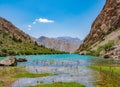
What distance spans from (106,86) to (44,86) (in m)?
9.97

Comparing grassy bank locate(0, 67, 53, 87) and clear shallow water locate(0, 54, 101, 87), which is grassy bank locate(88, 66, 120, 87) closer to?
clear shallow water locate(0, 54, 101, 87)

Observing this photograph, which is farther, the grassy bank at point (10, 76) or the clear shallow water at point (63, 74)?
the clear shallow water at point (63, 74)

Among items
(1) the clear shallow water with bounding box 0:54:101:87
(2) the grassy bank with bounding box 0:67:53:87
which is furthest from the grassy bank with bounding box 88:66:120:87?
(2) the grassy bank with bounding box 0:67:53:87

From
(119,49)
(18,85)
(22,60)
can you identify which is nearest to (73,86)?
(18,85)

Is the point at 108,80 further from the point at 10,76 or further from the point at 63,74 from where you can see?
the point at 10,76

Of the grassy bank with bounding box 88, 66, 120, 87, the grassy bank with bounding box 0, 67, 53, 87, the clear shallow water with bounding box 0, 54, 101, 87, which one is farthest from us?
the clear shallow water with bounding box 0, 54, 101, 87

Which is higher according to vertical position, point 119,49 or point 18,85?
point 119,49

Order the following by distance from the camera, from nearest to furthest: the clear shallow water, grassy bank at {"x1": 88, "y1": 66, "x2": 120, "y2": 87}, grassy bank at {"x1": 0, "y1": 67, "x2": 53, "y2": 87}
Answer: grassy bank at {"x1": 88, "y1": 66, "x2": 120, "y2": 87} → grassy bank at {"x1": 0, "y1": 67, "x2": 53, "y2": 87} → the clear shallow water

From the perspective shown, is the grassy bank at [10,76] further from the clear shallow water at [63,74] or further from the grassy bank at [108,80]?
the grassy bank at [108,80]

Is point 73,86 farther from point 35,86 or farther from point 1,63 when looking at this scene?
point 1,63

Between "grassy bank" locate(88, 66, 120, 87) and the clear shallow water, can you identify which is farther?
the clear shallow water

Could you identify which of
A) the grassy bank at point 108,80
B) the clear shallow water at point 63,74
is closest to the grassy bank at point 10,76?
the clear shallow water at point 63,74

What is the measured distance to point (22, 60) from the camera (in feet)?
472

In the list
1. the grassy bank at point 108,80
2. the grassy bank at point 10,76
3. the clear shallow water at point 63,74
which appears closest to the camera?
the grassy bank at point 108,80
